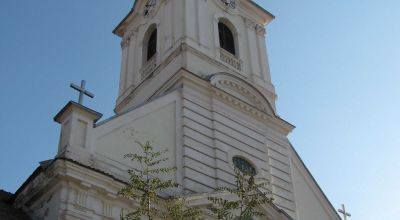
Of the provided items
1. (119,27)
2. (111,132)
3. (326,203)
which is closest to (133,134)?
(111,132)

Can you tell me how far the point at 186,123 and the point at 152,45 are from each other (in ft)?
19.6

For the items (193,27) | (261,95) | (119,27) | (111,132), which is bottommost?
(111,132)

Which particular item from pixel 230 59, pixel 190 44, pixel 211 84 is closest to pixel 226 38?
pixel 230 59

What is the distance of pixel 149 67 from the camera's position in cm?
2177

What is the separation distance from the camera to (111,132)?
1579 cm

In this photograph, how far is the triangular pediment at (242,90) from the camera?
1981 centimetres

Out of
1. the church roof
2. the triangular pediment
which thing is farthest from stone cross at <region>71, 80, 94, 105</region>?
the triangular pediment

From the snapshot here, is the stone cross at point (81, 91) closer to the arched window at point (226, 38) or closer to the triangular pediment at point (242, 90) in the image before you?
the triangular pediment at point (242, 90)

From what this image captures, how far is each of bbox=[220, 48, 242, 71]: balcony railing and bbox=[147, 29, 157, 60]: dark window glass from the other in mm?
2573

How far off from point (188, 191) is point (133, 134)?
2093 mm

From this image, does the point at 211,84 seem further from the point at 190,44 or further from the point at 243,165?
the point at 243,165

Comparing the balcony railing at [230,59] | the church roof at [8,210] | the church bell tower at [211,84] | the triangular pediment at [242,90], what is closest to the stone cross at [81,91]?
the church bell tower at [211,84]

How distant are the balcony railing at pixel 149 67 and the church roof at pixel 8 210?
A: 7435 mm

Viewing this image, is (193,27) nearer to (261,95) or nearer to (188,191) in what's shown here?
(261,95)
